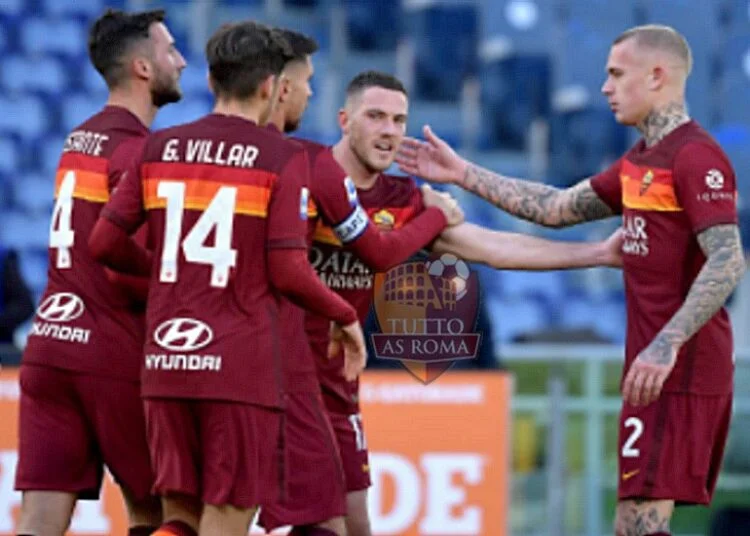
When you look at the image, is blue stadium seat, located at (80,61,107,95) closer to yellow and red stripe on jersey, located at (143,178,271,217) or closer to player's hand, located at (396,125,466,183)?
player's hand, located at (396,125,466,183)

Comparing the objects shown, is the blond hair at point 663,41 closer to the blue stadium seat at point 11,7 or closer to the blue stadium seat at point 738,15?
the blue stadium seat at point 11,7

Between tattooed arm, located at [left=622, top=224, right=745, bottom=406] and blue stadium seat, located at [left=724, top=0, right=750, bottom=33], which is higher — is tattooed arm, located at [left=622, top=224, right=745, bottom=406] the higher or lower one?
the lower one

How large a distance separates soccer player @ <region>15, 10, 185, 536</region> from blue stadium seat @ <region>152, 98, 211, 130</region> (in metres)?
6.40

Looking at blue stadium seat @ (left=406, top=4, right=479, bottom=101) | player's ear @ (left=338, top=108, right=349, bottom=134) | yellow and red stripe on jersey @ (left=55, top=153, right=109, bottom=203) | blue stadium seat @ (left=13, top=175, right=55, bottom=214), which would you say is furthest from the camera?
blue stadium seat @ (left=406, top=4, right=479, bottom=101)

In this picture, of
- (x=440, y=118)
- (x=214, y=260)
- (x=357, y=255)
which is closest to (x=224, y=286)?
(x=214, y=260)

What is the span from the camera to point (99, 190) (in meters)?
6.22

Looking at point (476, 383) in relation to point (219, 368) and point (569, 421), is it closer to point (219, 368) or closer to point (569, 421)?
point (569, 421)

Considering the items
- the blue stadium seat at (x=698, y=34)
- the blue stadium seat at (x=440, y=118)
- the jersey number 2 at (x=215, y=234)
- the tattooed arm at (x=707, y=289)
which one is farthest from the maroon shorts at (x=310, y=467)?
the blue stadium seat at (x=698, y=34)

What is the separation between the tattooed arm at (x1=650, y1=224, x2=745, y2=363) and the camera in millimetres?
5883

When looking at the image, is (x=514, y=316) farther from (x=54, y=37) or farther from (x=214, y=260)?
(x=214, y=260)

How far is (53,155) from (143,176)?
7497 mm

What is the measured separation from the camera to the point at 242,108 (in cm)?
544

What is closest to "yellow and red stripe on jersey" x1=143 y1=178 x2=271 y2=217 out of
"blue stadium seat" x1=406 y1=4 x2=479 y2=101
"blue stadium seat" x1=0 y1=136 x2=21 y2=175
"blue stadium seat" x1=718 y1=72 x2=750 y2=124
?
"blue stadium seat" x1=0 y1=136 x2=21 y2=175

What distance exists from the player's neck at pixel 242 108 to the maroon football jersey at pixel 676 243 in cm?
155
